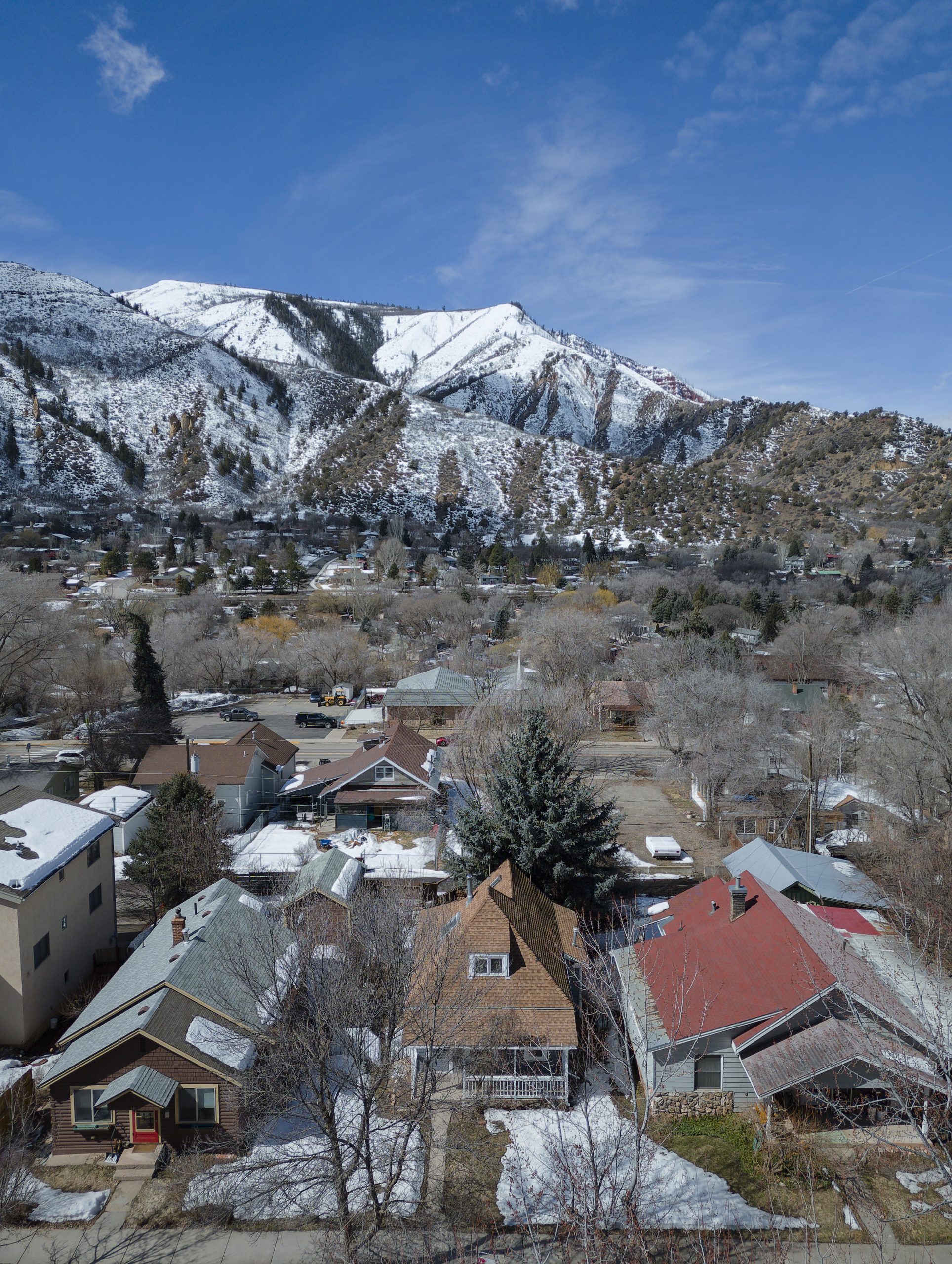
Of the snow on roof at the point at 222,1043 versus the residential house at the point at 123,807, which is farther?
the residential house at the point at 123,807

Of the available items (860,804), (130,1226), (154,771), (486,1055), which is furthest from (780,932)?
(154,771)

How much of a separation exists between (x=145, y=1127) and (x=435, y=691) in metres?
33.1

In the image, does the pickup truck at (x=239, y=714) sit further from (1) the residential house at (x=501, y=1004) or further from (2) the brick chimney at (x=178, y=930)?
(1) the residential house at (x=501, y=1004)

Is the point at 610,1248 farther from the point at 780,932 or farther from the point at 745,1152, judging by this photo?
the point at 780,932

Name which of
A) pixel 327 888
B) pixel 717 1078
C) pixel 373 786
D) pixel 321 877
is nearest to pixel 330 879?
pixel 321 877

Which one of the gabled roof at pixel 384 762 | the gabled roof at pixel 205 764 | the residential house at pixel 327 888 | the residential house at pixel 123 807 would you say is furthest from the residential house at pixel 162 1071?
the gabled roof at pixel 384 762

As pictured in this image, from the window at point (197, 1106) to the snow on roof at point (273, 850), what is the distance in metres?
11.8

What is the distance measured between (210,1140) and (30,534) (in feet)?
325

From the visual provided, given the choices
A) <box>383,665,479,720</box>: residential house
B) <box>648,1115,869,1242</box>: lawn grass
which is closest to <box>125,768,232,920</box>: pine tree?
<box>648,1115,869,1242</box>: lawn grass

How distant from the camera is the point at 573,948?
1577cm

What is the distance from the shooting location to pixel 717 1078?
13172 mm

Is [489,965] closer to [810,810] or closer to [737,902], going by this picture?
[737,902]

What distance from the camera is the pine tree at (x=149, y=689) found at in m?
38.3

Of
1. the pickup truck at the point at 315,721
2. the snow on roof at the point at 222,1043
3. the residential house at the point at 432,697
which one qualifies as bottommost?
the pickup truck at the point at 315,721
